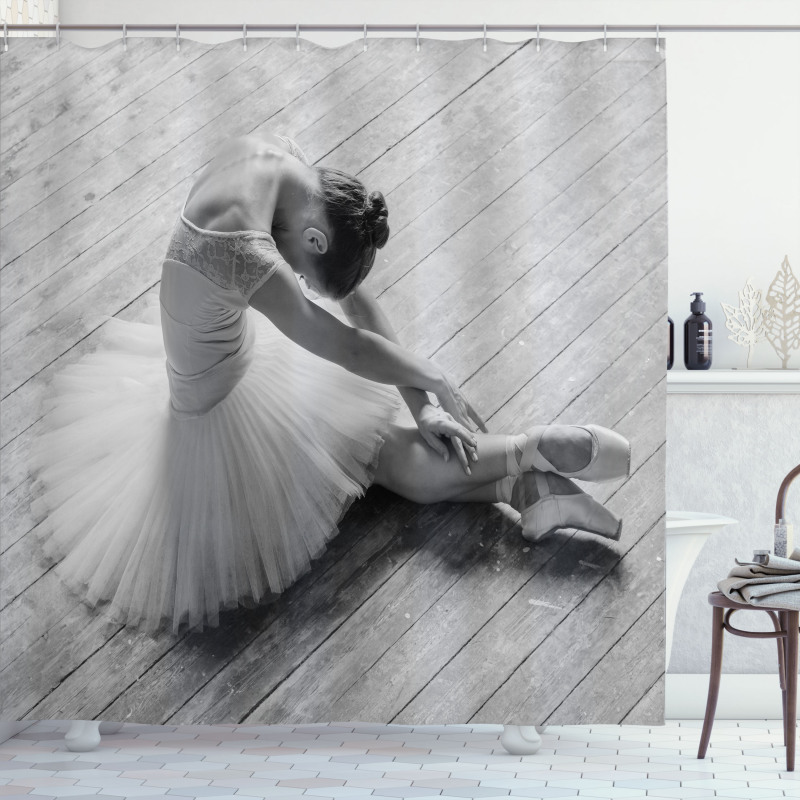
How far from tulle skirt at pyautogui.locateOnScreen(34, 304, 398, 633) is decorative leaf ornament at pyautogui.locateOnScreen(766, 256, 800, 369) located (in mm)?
1834

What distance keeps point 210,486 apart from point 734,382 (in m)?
2.05

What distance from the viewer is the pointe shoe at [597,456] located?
296cm

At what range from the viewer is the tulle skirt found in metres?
2.98

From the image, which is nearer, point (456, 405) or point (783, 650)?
point (456, 405)

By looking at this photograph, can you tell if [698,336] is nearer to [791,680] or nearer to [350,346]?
[791,680]

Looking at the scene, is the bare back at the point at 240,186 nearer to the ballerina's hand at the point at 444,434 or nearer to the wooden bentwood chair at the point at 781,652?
the ballerina's hand at the point at 444,434

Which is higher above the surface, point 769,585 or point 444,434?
point 444,434

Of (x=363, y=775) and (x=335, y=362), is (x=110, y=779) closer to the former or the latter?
(x=363, y=775)

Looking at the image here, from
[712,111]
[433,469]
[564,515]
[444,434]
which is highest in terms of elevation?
[712,111]

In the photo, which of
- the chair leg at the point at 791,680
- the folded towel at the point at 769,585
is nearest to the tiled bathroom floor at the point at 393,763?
the chair leg at the point at 791,680

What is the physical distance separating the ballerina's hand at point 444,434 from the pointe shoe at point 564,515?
0.57 ft

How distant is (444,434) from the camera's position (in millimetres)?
2949

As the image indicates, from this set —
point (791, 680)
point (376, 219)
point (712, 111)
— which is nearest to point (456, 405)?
point (376, 219)

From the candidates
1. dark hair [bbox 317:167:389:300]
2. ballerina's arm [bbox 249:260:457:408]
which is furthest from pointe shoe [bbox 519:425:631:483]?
dark hair [bbox 317:167:389:300]
